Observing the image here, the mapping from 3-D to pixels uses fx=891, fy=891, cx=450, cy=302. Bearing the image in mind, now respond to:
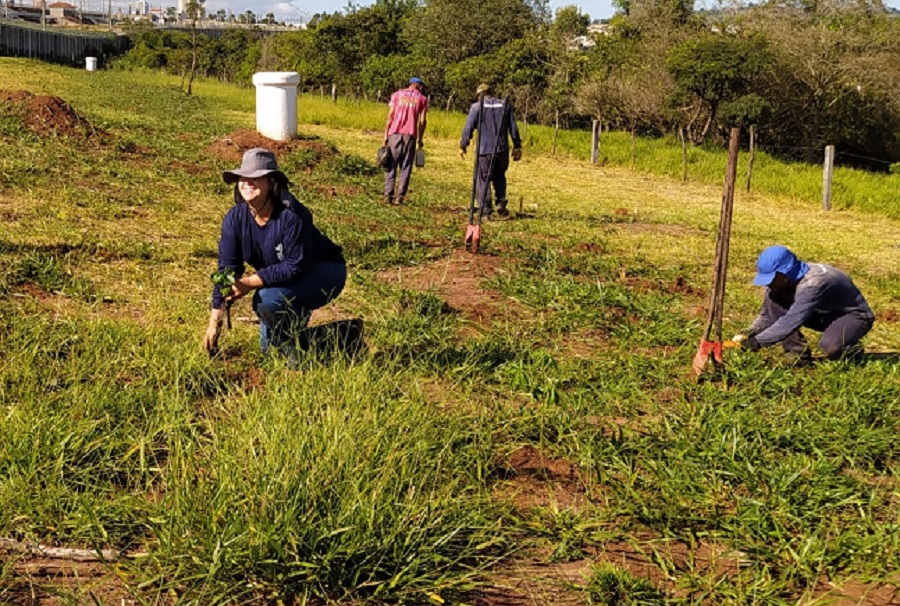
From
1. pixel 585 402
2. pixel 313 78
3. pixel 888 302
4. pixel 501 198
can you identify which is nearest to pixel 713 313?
pixel 585 402

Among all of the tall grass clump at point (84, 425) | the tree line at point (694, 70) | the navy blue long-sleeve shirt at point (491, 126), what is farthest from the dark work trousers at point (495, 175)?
the tree line at point (694, 70)

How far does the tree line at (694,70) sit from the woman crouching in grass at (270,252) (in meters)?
16.0

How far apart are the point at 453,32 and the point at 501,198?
89.5 feet

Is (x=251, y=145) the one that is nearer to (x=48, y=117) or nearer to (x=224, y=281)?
(x=48, y=117)

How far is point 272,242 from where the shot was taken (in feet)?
14.0

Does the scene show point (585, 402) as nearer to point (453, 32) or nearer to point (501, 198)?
point (501, 198)

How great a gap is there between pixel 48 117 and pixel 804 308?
1169 centimetres

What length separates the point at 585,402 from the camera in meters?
4.42

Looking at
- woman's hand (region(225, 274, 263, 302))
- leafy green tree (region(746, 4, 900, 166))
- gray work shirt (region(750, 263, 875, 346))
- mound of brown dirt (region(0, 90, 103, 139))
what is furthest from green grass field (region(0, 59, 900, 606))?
leafy green tree (region(746, 4, 900, 166))

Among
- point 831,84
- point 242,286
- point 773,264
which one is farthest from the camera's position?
point 831,84

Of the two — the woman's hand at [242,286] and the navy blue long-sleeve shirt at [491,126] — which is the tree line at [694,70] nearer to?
the navy blue long-sleeve shirt at [491,126]

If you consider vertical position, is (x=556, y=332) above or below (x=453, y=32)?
below

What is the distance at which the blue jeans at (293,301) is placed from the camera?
4.33 m

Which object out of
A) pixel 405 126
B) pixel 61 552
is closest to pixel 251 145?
pixel 405 126
